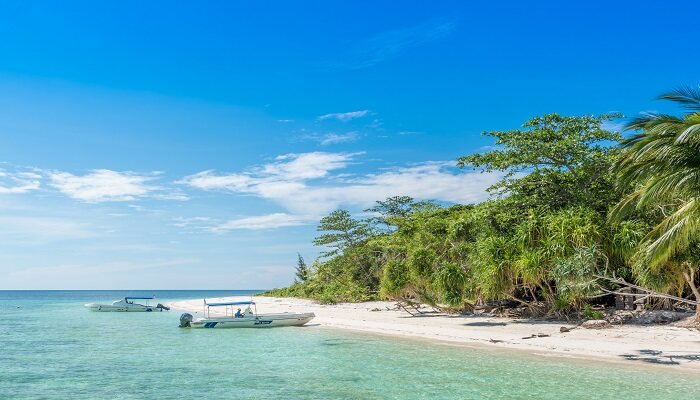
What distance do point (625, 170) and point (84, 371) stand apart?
56.7 ft

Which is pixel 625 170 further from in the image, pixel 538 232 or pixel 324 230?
pixel 324 230

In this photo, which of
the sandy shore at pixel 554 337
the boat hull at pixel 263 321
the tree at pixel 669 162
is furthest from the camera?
the boat hull at pixel 263 321

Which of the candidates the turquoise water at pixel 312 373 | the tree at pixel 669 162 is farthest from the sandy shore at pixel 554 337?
the tree at pixel 669 162

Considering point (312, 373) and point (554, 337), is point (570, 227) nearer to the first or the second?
point (554, 337)

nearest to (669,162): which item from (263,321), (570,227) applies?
(570,227)

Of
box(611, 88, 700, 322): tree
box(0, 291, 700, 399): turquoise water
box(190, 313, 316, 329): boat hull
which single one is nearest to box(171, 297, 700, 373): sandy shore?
box(190, 313, 316, 329): boat hull

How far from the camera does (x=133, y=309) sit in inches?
2191

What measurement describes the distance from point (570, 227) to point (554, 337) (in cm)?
448

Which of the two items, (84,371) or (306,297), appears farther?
(306,297)

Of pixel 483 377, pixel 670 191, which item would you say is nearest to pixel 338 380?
pixel 483 377

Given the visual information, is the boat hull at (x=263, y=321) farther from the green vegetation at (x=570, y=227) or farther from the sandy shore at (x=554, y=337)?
the green vegetation at (x=570, y=227)

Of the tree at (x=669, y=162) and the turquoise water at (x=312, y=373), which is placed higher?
the tree at (x=669, y=162)

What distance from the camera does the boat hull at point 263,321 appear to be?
101ft

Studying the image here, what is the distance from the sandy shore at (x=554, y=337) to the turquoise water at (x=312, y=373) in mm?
1331
